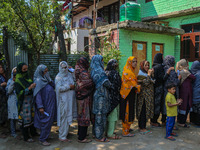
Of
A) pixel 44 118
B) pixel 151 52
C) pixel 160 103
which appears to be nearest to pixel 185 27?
pixel 151 52

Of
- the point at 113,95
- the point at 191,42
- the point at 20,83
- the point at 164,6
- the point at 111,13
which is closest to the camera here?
the point at 20,83

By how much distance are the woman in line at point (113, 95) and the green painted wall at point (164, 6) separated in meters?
6.55

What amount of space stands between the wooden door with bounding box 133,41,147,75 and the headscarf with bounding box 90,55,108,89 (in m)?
4.10

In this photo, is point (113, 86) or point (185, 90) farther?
point (185, 90)

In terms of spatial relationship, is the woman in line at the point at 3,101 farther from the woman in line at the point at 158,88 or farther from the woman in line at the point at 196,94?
the woman in line at the point at 196,94

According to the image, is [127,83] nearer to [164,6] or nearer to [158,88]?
[158,88]

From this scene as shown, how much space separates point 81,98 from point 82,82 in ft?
1.03

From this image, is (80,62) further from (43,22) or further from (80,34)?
(80,34)

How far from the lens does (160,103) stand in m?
4.38

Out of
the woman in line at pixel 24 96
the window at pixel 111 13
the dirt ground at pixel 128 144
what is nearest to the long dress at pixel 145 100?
the dirt ground at pixel 128 144

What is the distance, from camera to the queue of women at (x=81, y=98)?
3.59 meters

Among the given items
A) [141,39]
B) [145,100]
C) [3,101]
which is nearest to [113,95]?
[145,100]

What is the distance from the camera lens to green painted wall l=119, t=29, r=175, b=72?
712cm

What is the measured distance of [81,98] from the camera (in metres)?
3.60
